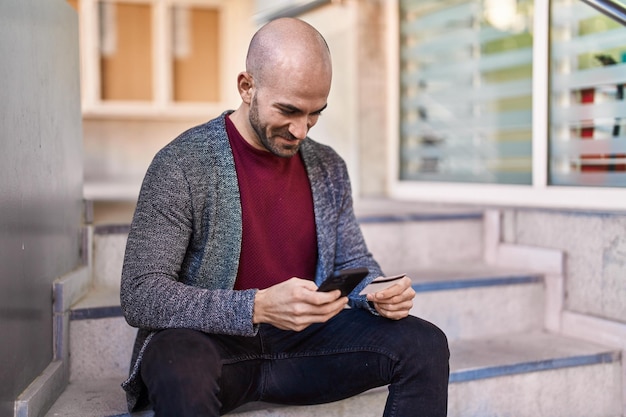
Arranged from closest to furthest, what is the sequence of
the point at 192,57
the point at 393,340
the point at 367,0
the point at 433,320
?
1. the point at 393,340
2. the point at 433,320
3. the point at 367,0
4. the point at 192,57

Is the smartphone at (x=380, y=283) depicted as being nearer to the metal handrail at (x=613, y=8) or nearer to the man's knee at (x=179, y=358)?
the man's knee at (x=179, y=358)

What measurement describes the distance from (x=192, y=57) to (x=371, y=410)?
12.0ft

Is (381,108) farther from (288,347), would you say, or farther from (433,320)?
(288,347)

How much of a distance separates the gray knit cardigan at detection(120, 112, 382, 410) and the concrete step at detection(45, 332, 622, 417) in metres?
0.32

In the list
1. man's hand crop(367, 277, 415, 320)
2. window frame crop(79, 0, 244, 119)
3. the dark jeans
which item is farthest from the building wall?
window frame crop(79, 0, 244, 119)

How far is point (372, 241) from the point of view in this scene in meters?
2.64

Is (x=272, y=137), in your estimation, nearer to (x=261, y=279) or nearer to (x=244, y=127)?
(x=244, y=127)

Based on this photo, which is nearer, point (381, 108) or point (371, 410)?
point (371, 410)

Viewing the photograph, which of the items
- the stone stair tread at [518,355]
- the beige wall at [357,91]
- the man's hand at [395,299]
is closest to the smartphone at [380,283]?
the man's hand at [395,299]

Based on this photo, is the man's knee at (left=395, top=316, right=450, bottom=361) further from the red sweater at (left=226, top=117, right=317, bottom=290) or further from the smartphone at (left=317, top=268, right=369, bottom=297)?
the red sweater at (left=226, top=117, right=317, bottom=290)

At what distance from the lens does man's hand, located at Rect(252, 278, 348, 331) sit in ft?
4.65

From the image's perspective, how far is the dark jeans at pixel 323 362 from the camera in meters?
1.44

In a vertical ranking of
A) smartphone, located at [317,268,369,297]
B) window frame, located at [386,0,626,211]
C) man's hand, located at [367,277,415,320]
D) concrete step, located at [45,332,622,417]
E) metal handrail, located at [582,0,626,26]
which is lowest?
concrete step, located at [45,332,622,417]

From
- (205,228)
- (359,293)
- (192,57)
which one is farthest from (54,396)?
(192,57)
